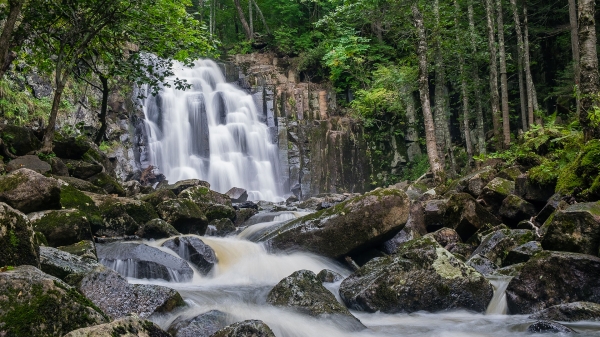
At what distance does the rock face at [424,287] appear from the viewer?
621 centimetres

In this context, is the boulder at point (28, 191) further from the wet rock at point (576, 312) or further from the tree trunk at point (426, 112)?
the tree trunk at point (426, 112)

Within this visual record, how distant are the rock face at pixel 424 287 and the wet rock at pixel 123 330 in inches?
143

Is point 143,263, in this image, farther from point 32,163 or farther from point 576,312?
point 576,312

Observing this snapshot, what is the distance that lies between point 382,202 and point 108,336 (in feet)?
20.5

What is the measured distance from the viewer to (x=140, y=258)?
7637mm

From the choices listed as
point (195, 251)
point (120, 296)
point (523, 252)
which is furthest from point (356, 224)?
point (120, 296)

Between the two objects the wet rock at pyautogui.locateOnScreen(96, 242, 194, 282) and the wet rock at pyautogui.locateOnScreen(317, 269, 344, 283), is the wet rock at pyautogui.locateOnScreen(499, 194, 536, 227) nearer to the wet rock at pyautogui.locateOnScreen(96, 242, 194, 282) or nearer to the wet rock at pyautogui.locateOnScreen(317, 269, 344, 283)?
the wet rock at pyautogui.locateOnScreen(317, 269, 344, 283)

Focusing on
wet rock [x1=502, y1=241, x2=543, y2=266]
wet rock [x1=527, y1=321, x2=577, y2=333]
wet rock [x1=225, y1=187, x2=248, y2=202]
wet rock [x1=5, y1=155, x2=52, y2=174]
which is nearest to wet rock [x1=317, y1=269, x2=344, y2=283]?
wet rock [x1=502, y1=241, x2=543, y2=266]

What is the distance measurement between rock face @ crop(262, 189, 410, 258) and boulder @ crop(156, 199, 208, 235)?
11.1 feet

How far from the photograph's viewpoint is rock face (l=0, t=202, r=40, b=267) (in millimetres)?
3873

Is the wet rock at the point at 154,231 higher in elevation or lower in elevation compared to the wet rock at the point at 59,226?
lower

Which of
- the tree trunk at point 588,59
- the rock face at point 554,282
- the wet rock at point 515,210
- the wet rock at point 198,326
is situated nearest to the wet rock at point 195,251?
the wet rock at point 198,326

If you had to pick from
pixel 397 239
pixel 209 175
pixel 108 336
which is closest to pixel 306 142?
pixel 209 175

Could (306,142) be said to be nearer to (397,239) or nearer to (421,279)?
(397,239)
